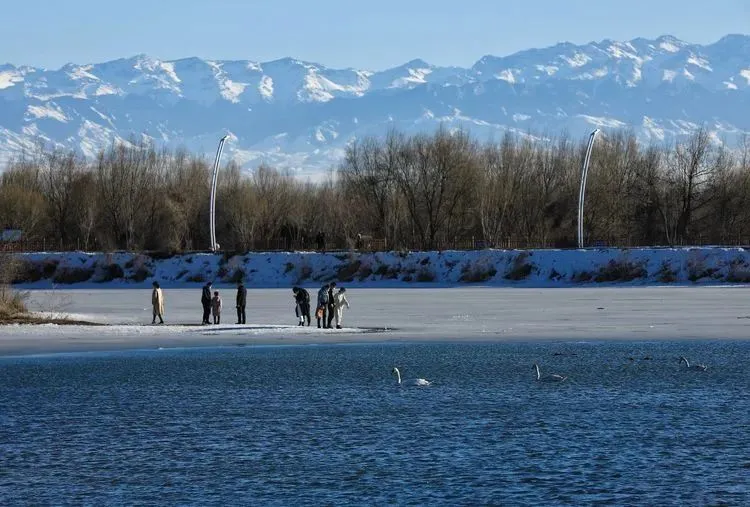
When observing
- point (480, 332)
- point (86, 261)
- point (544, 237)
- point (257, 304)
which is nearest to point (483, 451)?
point (480, 332)

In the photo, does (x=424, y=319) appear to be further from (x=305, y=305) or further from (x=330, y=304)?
(x=305, y=305)

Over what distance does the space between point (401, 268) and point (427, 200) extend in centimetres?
1657

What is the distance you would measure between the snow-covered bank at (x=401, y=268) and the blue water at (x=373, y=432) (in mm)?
42177

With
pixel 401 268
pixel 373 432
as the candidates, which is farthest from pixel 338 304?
pixel 401 268

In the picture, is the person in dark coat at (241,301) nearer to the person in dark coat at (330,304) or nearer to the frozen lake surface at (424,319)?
the frozen lake surface at (424,319)

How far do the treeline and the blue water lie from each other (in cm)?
6116

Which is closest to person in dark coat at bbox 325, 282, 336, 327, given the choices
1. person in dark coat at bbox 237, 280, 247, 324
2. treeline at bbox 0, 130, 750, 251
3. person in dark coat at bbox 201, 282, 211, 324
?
person in dark coat at bbox 237, 280, 247, 324

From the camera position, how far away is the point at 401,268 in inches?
3088

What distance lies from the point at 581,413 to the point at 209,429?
245 inches

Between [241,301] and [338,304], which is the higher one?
[241,301]

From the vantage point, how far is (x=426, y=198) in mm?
94375

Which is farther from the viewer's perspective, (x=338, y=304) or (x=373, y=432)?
(x=338, y=304)

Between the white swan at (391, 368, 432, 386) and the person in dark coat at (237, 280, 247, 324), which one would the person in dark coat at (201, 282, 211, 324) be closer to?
the person in dark coat at (237, 280, 247, 324)

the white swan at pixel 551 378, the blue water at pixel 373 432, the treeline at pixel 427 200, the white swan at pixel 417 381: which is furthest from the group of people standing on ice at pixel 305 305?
the treeline at pixel 427 200
